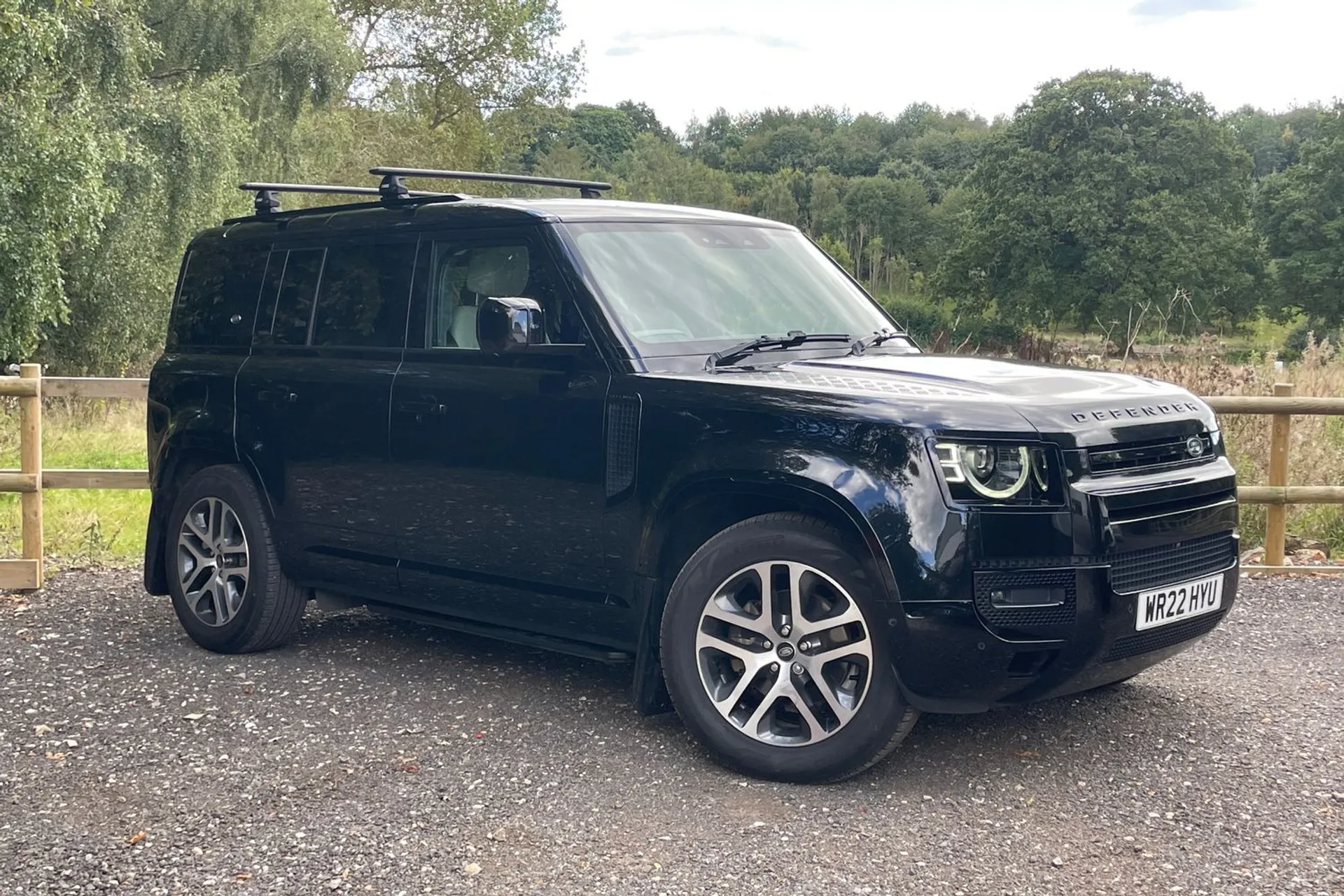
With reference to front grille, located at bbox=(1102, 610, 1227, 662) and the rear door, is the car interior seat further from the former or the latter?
front grille, located at bbox=(1102, 610, 1227, 662)

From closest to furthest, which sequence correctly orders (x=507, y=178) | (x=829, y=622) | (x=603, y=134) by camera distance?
(x=829, y=622), (x=507, y=178), (x=603, y=134)

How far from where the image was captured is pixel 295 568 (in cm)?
638

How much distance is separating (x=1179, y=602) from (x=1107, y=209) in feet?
207

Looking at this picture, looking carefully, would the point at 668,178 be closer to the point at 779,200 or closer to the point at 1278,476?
the point at 779,200

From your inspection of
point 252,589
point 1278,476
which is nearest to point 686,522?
point 252,589

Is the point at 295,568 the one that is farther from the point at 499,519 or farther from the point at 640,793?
the point at 640,793

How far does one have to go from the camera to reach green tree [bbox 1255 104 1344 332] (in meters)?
60.5

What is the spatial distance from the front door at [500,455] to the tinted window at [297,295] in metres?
0.74

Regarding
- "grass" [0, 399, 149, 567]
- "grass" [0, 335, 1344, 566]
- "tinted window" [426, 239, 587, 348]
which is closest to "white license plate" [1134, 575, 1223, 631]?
"tinted window" [426, 239, 587, 348]

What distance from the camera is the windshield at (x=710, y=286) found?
5367 millimetres

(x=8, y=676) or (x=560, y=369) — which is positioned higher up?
(x=560, y=369)

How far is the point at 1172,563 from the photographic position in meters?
4.72

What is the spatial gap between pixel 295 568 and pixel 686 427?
94.1 inches

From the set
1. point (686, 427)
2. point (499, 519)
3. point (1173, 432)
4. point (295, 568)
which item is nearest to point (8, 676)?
point (295, 568)
